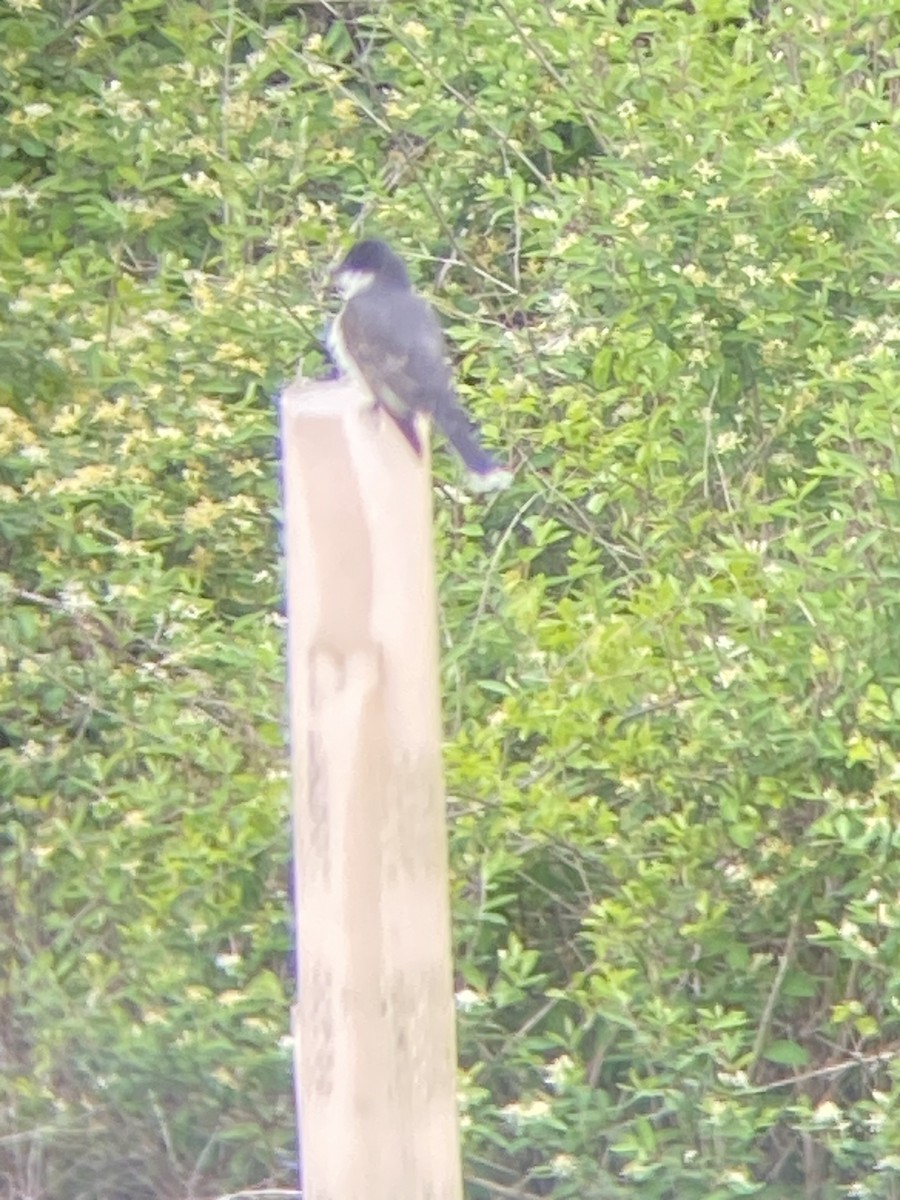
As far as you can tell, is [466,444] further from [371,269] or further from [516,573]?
[516,573]

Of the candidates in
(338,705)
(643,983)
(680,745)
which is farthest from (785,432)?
(338,705)

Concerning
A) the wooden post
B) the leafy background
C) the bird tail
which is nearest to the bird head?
the bird tail

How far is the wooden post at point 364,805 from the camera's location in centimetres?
231

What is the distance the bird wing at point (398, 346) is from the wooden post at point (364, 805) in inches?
25.7

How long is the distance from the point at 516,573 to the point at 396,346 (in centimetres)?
134

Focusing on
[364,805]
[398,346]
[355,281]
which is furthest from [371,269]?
[364,805]

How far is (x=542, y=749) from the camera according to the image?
425 cm

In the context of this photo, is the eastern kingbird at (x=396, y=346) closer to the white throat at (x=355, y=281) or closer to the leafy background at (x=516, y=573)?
the white throat at (x=355, y=281)

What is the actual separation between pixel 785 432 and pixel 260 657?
137cm

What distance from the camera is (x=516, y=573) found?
4855mm

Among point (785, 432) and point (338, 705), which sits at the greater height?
point (338, 705)

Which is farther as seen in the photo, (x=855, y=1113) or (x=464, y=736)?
(x=464, y=736)

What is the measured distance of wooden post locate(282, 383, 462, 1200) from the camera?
90.8 inches

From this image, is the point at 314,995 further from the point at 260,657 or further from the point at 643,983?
the point at 260,657
